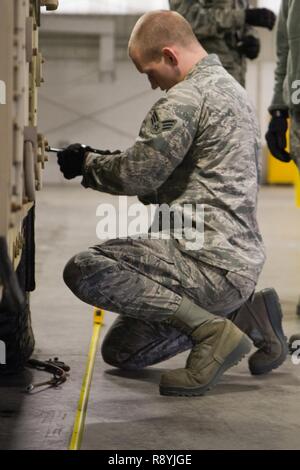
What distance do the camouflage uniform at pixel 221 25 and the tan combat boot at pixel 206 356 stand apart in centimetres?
288

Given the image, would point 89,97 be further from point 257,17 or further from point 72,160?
point 72,160

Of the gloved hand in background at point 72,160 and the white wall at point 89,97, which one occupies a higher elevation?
the gloved hand in background at point 72,160

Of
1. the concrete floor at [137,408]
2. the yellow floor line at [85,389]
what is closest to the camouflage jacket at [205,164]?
the concrete floor at [137,408]

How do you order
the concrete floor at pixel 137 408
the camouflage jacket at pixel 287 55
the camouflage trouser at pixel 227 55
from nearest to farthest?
1. the concrete floor at pixel 137 408
2. the camouflage jacket at pixel 287 55
3. the camouflage trouser at pixel 227 55

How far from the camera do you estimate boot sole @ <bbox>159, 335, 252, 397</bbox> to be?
3.44 metres

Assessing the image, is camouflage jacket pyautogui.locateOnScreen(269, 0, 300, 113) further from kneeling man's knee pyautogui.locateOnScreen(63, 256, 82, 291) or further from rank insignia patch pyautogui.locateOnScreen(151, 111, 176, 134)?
kneeling man's knee pyautogui.locateOnScreen(63, 256, 82, 291)

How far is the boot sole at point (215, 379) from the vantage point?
11.3 feet

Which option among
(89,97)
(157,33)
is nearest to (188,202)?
(157,33)

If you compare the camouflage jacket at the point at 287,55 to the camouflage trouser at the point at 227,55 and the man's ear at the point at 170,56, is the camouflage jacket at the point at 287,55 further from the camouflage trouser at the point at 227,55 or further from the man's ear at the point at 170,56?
the man's ear at the point at 170,56

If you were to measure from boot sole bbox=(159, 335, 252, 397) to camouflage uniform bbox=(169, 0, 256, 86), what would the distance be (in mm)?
2905

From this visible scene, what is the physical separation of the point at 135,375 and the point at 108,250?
1.79ft

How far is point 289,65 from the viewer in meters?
5.00

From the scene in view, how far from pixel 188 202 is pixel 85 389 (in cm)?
76
